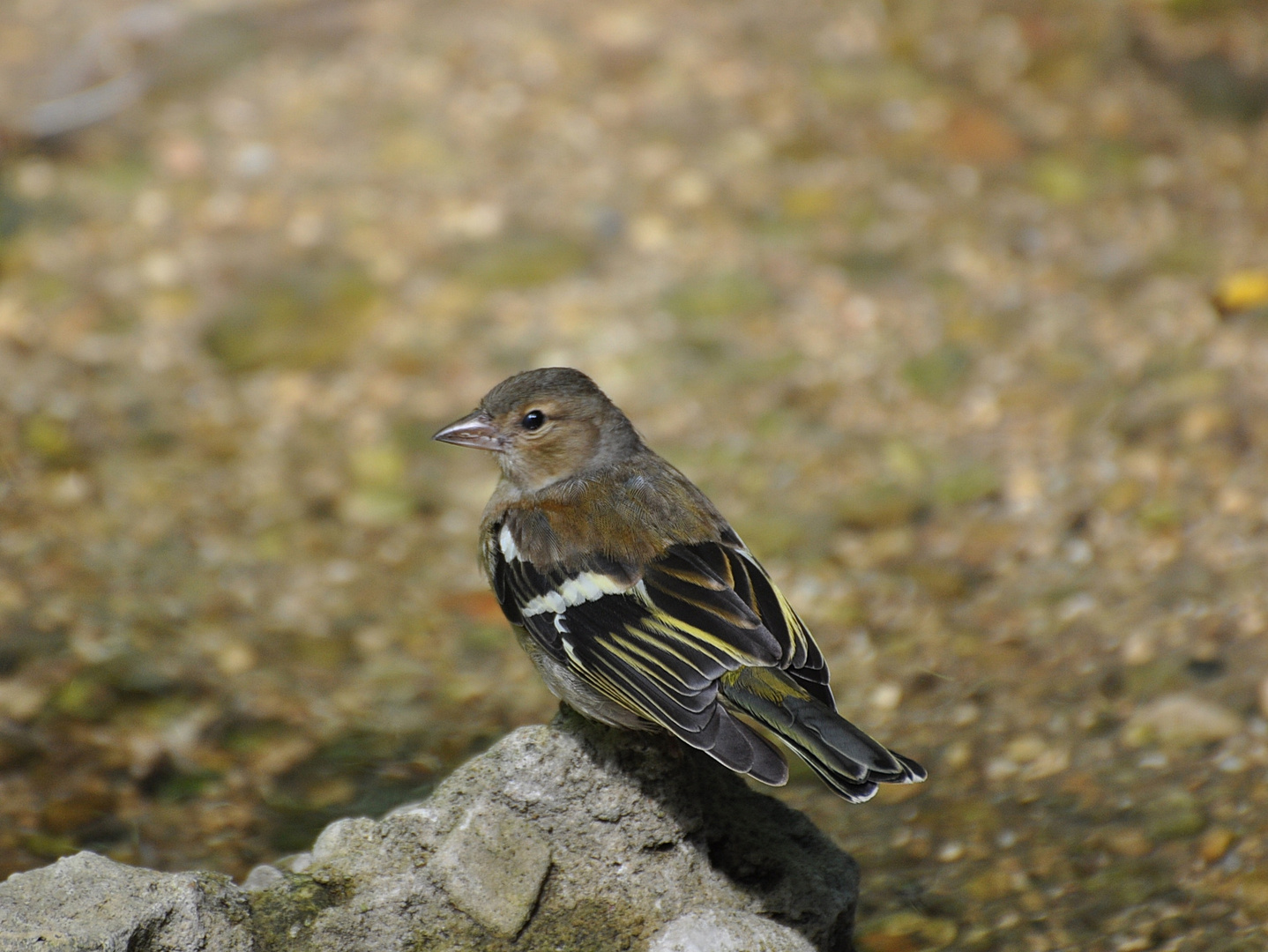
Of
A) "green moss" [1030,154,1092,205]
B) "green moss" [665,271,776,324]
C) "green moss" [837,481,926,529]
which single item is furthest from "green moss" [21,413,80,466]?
"green moss" [1030,154,1092,205]

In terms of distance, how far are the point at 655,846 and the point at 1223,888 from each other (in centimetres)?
167

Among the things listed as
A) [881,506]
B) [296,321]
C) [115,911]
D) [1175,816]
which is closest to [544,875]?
[115,911]

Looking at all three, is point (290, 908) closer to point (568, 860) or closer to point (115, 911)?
point (115, 911)

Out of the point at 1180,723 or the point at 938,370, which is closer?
the point at 1180,723

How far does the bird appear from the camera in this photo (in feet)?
11.2

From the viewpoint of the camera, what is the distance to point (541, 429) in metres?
4.48

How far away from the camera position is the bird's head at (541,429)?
4.48 m

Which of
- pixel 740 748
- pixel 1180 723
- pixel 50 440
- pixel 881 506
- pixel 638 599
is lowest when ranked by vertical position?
pixel 740 748

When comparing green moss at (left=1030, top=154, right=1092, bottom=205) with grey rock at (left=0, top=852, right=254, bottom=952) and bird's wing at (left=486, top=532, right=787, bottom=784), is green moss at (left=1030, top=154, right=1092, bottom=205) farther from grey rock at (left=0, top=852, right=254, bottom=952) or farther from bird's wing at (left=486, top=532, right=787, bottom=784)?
grey rock at (left=0, top=852, right=254, bottom=952)

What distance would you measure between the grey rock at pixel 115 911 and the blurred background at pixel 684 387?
4.12 ft

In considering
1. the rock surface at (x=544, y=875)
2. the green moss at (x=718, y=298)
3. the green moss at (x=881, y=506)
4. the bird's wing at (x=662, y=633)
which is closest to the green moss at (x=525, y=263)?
the green moss at (x=718, y=298)

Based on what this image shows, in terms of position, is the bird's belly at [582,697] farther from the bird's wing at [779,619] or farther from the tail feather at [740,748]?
the bird's wing at [779,619]

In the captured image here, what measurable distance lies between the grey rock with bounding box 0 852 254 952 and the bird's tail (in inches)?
51.6

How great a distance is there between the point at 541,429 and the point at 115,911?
196 cm
